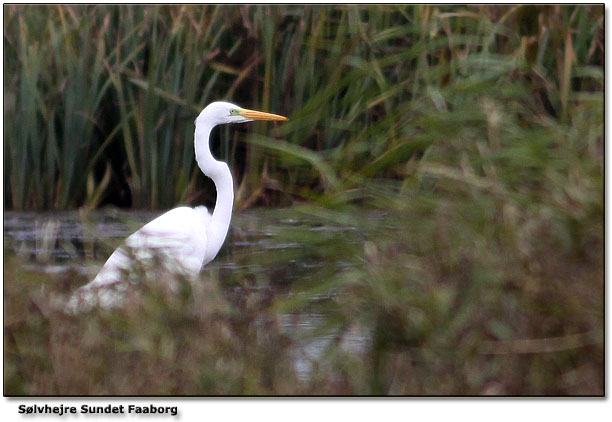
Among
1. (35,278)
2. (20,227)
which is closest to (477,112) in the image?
(35,278)

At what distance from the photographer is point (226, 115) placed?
17.0ft

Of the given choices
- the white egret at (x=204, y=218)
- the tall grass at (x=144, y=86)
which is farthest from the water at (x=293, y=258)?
the tall grass at (x=144, y=86)

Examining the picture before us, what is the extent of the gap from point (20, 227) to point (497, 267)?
3.85 metres

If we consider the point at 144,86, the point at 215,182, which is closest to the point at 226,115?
the point at 215,182

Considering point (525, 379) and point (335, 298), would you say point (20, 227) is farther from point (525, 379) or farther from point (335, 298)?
point (525, 379)

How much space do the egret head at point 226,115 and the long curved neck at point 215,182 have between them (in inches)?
1.5

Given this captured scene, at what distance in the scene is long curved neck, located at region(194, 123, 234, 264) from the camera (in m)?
5.10

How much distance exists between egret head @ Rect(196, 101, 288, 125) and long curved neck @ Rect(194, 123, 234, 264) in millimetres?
39

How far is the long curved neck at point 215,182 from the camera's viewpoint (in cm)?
510

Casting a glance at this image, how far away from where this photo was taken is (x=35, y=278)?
2803 mm

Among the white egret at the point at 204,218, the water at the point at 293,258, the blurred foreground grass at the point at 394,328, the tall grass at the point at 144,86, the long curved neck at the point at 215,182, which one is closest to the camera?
the blurred foreground grass at the point at 394,328

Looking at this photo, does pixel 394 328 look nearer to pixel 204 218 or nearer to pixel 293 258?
pixel 293 258

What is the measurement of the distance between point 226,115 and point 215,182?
0.34 metres

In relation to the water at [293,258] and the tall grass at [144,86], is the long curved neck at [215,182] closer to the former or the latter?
the tall grass at [144,86]
